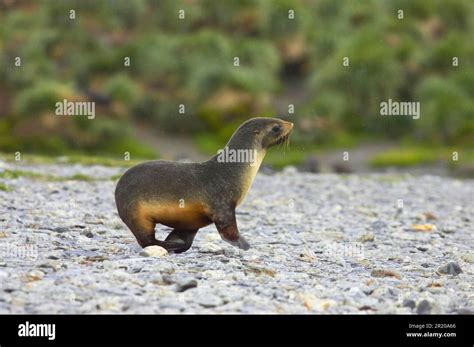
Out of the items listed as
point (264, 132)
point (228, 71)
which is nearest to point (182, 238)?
point (264, 132)

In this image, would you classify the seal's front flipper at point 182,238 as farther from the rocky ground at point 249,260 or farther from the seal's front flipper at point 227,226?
the seal's front flipper at point 227,226

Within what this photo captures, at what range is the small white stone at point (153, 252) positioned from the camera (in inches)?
371

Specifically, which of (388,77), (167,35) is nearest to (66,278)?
(388,77)

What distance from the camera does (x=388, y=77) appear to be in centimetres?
3694

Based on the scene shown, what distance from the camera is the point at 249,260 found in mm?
9633

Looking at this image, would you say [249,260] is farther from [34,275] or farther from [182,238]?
[34,275]

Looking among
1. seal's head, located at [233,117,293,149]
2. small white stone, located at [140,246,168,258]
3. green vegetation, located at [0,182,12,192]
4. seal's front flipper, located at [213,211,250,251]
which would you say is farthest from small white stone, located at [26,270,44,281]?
green vegetation, located at [0,182,12,192]

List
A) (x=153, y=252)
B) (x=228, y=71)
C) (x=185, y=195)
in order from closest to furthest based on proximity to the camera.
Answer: (x=153, y=252) < (x=185, y=195) < (x=228, y=71)

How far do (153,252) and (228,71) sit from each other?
91.6 feet

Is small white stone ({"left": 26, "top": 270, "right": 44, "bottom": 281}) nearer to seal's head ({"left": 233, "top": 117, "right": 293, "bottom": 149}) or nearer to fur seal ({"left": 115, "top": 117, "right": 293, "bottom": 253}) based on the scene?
fur seal ({"left": 115, "top": 117, "right": 293, "bottom": 253})

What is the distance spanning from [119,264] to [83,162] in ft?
46.8

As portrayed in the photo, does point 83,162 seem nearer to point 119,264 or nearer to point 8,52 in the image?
point 119,264

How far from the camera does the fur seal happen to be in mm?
9562

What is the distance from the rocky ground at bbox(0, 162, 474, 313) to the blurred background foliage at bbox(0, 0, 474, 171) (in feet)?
44.0
